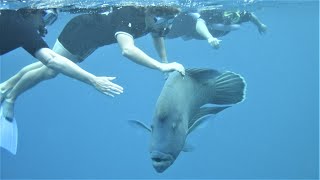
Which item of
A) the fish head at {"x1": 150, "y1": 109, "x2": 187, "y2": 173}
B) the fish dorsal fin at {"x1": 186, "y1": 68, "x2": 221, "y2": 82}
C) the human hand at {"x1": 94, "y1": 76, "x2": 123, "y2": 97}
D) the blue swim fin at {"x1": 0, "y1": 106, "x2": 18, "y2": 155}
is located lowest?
the blue swim fin at {"x1": 0, "y1": 106, "x2": 18, "y2": 155}

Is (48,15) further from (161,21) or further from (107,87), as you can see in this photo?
(107,87)

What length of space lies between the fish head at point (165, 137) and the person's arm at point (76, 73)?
1327mm

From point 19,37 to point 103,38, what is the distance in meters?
2.03

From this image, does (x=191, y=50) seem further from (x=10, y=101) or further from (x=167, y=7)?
(x=10, y=101)

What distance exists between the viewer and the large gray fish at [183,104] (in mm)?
6816

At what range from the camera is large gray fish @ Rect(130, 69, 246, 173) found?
6.82 meters

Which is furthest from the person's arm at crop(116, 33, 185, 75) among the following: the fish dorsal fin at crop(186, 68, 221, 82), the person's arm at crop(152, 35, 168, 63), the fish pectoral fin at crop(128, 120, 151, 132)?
the fish pectoral fin at crop(128, 120, 151, 132)

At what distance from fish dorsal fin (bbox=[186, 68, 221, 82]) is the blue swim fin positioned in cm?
352

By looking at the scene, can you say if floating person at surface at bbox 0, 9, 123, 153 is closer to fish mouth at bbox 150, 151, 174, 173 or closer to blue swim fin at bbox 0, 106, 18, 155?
blue swim fin at bbox 0, 106, 18, 155

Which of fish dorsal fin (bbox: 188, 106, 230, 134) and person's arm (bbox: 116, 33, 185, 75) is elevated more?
person's arm (bbox: 116, 33, 185, 75)

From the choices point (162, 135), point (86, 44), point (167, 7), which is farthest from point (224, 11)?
point (162, 135)

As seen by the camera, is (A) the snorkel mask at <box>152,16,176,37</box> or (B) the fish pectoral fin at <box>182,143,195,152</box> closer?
(B) the fish pectoral fin at <box>182,143,195,152</box>

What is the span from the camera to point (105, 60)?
78.9ft

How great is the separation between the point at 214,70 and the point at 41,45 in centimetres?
284
